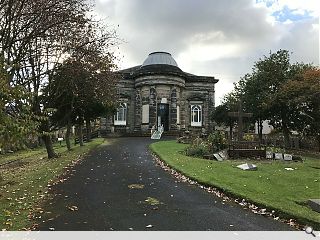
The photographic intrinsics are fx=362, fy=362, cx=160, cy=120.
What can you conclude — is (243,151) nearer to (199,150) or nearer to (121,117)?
(199,150)

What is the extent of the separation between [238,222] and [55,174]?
32.3ft

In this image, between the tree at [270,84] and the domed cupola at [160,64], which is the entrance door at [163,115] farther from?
the tree at [270,84]

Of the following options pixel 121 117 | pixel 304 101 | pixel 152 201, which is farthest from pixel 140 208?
pixel 121 117

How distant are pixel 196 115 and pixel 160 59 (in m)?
9.67

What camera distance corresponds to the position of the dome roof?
172 feet

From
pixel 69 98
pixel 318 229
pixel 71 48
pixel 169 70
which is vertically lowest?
pixel 318 229

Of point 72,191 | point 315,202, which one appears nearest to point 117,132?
point 72,191

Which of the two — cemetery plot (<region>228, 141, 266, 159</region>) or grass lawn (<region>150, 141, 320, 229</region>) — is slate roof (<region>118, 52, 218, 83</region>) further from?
grass lawn (<region>150, 141, 320, 229</region>)

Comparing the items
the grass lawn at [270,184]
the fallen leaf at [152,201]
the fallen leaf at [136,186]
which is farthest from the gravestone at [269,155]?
the fallen leaf at [152,201]

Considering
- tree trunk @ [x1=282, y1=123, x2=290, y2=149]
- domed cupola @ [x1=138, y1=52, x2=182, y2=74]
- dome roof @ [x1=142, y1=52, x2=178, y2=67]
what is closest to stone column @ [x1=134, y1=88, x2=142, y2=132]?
domed cupola @ [x1=138, y1=52, x2=182, y2=74]

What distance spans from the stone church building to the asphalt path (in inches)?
1313

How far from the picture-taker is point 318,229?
7969 mm

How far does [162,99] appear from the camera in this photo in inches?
1893
